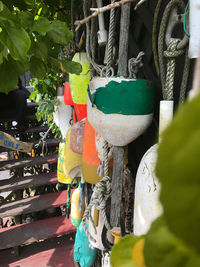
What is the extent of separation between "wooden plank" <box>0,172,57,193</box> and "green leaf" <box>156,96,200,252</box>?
6.55 ft

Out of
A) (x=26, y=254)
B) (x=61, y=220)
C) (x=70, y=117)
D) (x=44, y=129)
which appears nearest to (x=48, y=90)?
(x=44, y=129)

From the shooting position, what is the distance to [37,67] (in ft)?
1.98

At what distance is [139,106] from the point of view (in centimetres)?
55

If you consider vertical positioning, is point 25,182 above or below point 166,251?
below

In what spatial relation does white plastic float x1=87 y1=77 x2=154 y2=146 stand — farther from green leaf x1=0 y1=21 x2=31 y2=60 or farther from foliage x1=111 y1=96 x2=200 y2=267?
foliage x1=111 y1=96 x2=200 y2=267

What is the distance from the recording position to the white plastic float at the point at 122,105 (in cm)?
55

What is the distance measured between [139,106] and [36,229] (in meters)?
1.55

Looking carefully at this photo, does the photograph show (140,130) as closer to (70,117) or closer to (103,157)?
(103,157)

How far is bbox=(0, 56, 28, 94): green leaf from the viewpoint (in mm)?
525

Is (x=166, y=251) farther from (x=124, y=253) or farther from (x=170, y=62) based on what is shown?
(x=170, y=62)

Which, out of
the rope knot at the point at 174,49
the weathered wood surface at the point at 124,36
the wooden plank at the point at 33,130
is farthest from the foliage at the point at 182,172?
the wooden plank at the point at 33,130

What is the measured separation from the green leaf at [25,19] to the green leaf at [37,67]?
0.09m

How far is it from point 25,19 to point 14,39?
9 cm

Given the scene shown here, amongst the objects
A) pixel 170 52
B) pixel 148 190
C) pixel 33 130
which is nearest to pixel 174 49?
pixel 170 52
